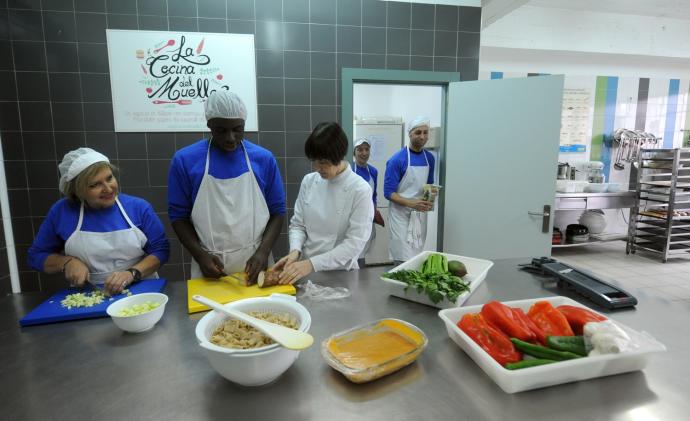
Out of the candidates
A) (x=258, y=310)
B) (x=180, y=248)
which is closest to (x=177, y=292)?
(x=258, y=310)

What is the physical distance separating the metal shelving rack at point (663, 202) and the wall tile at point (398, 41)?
379cm

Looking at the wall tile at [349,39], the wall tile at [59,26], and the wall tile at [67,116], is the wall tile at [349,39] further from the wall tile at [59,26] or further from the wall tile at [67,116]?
the wall tile at [67,116]

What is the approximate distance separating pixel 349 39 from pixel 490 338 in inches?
116

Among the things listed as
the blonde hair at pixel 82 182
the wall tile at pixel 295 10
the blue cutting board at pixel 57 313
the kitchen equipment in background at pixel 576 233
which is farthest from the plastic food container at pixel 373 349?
the kitchen equipment in background at pixel 576 233

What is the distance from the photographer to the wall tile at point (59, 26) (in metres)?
2.82

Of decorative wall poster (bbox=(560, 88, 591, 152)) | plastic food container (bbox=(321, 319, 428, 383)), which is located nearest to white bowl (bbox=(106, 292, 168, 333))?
plastic food container (bbox=(321, 319, 428, 383))

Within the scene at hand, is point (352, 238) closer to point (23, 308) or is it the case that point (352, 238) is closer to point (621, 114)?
point (23, 308)

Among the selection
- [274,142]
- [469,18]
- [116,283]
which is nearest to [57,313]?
[116,283]

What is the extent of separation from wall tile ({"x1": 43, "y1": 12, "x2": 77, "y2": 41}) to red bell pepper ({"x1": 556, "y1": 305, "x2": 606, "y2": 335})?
361cm

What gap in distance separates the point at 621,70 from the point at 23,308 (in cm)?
695

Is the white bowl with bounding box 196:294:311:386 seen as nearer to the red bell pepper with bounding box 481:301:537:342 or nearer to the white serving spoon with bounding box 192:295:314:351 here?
the white serving spoon with bounding box 192:295:314:351

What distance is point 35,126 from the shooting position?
9.53 feet

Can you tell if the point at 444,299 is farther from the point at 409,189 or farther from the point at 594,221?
the point at 594,221

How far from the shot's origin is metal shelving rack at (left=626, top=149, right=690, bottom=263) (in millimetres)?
4797
